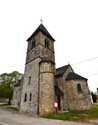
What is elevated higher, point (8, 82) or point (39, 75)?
point (8, 82)

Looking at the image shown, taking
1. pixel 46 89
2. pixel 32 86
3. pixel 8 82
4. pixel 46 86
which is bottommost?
pixel 46 89

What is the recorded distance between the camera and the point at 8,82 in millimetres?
43281

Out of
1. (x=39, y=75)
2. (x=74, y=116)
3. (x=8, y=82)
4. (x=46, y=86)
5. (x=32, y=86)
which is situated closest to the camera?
(x=74, y=116)

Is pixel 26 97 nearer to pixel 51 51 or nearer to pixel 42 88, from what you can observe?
pixel 42 88

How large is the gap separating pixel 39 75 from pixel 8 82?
23.9 meters

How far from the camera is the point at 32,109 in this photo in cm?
2161

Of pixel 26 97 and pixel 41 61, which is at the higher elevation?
pixel 41 61

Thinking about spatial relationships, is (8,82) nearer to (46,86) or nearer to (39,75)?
(39,75)

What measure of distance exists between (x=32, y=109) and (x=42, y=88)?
152 inches

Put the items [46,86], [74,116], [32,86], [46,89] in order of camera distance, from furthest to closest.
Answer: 1. [32,86]
2. [46,86]
3. [46,89]
4. [74,116]

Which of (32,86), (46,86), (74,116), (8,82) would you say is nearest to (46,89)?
(46,86)

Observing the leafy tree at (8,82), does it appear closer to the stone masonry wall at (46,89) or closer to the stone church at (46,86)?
the stone church at (46,86)

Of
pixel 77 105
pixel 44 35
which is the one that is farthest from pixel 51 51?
pixel 77 105

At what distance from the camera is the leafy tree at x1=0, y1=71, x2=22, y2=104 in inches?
1678
